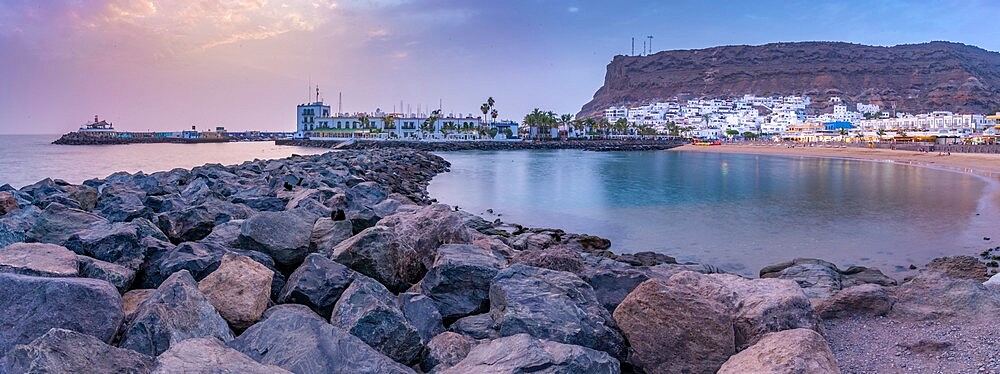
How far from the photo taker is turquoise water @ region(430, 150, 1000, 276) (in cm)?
1300

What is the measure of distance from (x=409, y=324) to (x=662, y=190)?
82.5ft

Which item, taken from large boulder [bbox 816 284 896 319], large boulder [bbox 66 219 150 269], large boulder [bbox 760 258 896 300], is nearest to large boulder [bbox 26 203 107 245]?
large boulder [bbox 66 219 150 269]

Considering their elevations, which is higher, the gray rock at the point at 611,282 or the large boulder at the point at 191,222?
the large boulder at the point at 191,222

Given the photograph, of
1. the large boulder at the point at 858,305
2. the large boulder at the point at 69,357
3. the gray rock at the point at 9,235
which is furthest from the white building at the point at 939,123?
the large boulder at the point at 69,357

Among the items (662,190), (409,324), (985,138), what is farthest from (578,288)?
(985,138)

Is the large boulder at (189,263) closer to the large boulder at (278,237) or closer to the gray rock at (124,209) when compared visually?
the large boulder at (278,237)

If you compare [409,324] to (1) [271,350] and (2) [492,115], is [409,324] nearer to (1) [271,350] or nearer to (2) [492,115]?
(1) [271,350]

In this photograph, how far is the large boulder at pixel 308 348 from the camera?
10.7 feet

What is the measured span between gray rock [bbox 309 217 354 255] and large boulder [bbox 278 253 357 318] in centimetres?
87

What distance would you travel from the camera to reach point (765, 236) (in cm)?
1486

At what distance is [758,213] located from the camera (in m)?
19.5

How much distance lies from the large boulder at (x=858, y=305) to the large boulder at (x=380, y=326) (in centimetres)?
343

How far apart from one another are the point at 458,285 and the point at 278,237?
1.71m

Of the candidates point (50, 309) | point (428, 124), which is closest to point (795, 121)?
point (428, 124)
